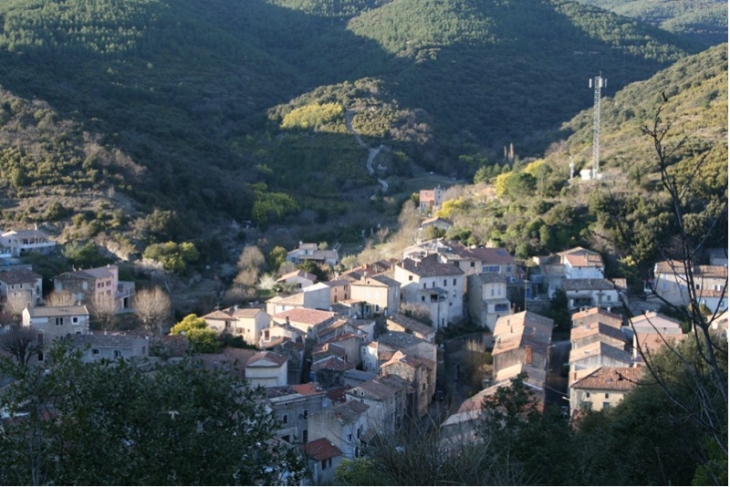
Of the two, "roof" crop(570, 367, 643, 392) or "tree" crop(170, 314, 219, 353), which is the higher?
"tree" crop(170, 314, 219, 353)

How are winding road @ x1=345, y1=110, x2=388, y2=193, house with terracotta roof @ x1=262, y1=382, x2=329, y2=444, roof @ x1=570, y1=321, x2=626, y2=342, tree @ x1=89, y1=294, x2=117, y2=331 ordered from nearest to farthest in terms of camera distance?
house with terracotta roof @ x1=262, y1=382, x2=329, y2=444 → roof @ x1=570, y1=321, x2=626, y2=342 → tree @ x1=89, y1=294, x2=117, y2=331 → winding road @ x1=345, y1=110, x2=388, y2=193

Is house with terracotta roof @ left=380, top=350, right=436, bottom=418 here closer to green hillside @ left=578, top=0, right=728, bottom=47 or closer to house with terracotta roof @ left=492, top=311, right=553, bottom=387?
house with terracotta roof @ left=492, top=311, right=553, bottom=387

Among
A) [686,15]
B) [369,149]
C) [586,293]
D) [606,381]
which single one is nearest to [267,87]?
[369,149]

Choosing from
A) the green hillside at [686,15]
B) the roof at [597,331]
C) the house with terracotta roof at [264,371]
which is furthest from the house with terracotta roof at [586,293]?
the green hillside at [686,15]

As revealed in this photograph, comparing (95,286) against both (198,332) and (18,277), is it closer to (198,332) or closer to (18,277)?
(18,277)

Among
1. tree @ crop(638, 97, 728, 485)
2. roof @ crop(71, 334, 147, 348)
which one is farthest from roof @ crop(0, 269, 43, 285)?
tree @ crop(638, 97, 728, 485)

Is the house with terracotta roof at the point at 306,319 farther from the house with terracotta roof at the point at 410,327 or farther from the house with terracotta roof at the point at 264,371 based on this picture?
the house with terracotta roof at the point at 264,371
